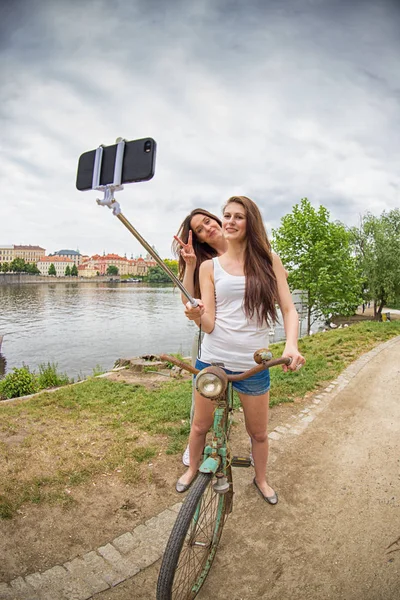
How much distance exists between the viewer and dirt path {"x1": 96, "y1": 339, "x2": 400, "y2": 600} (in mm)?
2158

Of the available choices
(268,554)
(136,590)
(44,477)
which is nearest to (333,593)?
(268,554)

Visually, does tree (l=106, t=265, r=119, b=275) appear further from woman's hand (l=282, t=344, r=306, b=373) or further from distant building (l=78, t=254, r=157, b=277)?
woman's hand (l=282, t=344, r=306, b=373)

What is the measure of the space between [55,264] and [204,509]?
14744cm

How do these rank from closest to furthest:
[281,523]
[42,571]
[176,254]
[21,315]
→ [42,571] → [281,523] → [176,254] → [21,315]

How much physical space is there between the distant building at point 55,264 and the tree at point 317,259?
125271 millimetres

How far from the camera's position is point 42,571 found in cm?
227

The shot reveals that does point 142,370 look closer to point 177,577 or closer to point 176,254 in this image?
point 176,254

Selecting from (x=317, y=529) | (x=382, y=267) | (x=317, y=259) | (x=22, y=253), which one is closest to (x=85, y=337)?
(x=317, y=259)

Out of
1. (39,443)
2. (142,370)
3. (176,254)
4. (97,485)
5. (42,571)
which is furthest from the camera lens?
(142,370)

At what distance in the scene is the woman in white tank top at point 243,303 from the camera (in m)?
2.41

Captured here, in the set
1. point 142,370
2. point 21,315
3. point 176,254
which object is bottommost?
point 21,315

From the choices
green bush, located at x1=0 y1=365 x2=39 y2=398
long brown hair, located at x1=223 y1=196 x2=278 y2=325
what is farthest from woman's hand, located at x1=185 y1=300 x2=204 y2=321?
green bush, located at x1=0 y1=365 x2=39 y2=398

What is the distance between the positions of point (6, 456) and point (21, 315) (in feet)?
115

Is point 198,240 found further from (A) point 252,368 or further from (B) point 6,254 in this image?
(B) point 6,254
